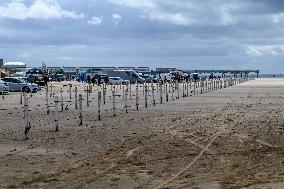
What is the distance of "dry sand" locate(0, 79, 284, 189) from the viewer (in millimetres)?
10969

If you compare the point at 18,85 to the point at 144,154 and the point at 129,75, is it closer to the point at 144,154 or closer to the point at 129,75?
the point at 144,154

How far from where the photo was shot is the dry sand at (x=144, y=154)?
10969 millimetres

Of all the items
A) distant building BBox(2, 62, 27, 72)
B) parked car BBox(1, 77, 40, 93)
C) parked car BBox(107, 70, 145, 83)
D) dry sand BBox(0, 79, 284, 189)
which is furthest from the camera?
distant building BBox(2, 62, 27, 72)

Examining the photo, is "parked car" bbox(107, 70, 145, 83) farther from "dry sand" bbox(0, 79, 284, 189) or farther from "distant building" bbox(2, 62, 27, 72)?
"dry sand" bbox(0, 79, 284, 189)

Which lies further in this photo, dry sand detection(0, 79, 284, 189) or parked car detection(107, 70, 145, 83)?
parked car detection(107, 70, 145, 83)

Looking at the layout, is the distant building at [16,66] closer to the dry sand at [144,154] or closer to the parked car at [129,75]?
the parked car at [129,75]

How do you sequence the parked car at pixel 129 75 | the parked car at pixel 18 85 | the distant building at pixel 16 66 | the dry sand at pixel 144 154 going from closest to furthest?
the dry sand at pixel 144 154
the parked car at pixel 18 85
the parked car at pixel 129 75
the distant building at pixel 16 66

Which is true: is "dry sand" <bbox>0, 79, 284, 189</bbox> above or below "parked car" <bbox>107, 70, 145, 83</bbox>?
above

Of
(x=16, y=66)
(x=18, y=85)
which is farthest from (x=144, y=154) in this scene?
(x=16, y=66)

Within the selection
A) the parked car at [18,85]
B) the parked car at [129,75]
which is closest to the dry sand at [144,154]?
the parked car at [18,85]

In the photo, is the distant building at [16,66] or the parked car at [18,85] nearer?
the parked car at [18,85]

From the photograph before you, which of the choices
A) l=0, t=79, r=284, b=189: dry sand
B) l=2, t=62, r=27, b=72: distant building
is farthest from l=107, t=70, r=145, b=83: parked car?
l=0, t=79, r=284, b=189: dry sand

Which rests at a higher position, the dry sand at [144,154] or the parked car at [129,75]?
the dry sand at [144,154]

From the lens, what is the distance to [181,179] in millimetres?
11062
